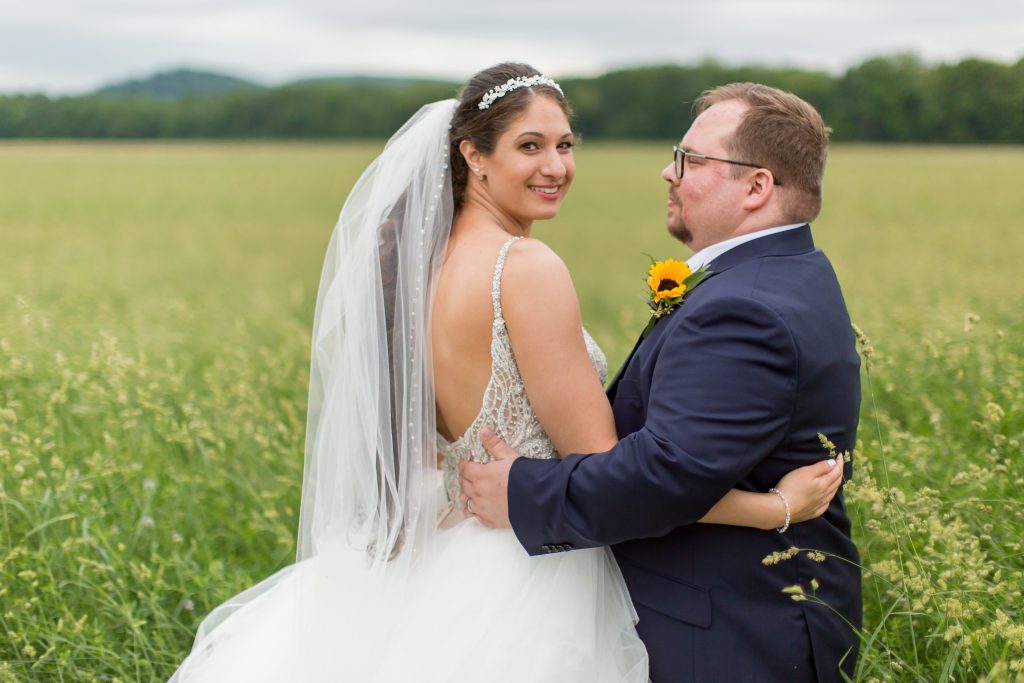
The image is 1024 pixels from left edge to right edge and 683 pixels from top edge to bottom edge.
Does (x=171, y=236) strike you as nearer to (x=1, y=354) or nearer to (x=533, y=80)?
(x=1, y=354)

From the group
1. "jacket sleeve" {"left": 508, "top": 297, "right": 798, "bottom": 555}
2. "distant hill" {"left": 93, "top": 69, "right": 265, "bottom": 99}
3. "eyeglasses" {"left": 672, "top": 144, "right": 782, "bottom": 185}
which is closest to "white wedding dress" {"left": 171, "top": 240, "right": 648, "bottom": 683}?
"jacket sleeve" {"left": 508, "top": 297, "right": 798, "bottom": 555}

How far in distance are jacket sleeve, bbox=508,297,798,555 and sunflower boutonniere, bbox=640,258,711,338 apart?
214 millimetres

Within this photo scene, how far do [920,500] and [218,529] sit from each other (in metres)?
3.40

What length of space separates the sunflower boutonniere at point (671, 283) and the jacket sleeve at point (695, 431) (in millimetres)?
214

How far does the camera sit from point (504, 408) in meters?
2.76

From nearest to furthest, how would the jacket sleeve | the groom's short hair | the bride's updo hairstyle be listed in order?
1. the jacket sleeve
2. the groom's short hair
3. the bride's updo hairstyle

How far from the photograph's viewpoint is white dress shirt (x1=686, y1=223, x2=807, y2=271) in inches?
109

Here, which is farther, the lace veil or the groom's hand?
the lace veil

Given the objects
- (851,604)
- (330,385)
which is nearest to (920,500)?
(851,604)

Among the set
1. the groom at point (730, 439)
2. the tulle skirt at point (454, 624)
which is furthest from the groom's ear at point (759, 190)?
the tulle skirt at point (454, 624)

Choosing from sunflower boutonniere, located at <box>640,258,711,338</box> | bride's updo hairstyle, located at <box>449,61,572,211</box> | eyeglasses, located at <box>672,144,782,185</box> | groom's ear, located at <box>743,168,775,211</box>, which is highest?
bride's updo hairstyle, located at <box>449,61,572,211</box>

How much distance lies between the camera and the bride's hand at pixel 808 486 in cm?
254

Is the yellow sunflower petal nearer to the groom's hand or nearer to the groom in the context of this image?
the groom

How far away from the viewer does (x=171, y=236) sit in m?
17.5
